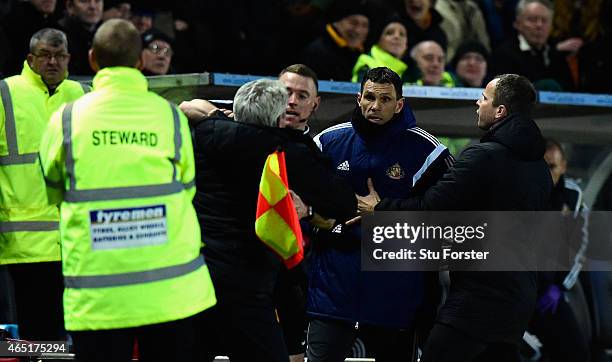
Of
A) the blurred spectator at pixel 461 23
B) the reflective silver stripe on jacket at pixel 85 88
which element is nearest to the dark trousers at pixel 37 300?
the reflective silver stripe on jacket at pixel 85 88

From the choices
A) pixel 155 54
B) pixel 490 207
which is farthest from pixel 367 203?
pixel 155 54

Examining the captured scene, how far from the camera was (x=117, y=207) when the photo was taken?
17.1ft

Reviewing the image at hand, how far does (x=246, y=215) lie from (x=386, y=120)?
1.24m

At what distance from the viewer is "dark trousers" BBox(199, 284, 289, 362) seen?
19.7ft

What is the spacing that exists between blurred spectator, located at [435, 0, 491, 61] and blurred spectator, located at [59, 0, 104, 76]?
3552 millimetres

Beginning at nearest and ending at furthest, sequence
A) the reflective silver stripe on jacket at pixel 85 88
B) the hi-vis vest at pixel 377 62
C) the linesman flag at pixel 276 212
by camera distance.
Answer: the linesman flag at pixel 276 212 < the reflective silver stripe on jacket at pixel 85 88 < the hi-vis vest at pixel 377 62

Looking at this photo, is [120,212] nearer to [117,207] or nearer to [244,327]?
[117,207]

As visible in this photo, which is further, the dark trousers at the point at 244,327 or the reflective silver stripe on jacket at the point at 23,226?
the reflective silver stripe on jacket at the point at 23,226

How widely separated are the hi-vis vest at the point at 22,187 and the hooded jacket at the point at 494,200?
1995 mm

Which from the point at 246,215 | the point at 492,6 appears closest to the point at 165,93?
the point at 246,215

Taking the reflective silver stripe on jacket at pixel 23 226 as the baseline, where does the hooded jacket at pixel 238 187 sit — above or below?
above

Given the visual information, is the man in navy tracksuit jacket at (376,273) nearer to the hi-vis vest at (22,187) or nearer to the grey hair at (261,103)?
the grey hair at (261,103)

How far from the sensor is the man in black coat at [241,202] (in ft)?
19.6

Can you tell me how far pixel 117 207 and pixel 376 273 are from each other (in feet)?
6.79
